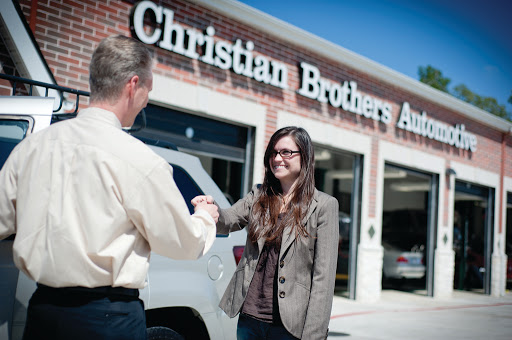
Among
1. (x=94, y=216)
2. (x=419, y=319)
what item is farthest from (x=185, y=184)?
(x=419, y=319)

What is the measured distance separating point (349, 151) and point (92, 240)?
981cm

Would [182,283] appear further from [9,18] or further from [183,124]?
[183,124]

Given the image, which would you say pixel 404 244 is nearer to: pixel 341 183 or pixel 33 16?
pixel 341 183

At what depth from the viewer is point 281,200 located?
293 cm

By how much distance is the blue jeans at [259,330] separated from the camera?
8.66 ft

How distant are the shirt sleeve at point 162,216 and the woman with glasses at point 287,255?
79 cm

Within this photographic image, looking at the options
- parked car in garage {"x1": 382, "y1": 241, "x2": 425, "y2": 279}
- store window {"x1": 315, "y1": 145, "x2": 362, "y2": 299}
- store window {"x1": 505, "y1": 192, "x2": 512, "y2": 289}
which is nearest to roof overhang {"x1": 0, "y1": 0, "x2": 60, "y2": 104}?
store window {"x1": 315, "y1": 145, "x2": 362, "y2": 299}

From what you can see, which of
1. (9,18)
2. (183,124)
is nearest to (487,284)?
(183,124)

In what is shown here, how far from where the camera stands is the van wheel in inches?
113

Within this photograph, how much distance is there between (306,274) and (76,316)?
1.30m

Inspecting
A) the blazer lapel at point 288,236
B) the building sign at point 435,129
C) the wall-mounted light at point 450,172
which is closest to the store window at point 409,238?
the wall-mounted light at point 450,172

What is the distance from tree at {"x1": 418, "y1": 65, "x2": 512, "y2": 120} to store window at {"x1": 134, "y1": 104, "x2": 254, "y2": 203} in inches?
1848

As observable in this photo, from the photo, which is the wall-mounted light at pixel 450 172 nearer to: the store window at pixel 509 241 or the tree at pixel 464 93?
the store window at pixel 509 241

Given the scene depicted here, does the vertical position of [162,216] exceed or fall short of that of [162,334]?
it exceeds it
